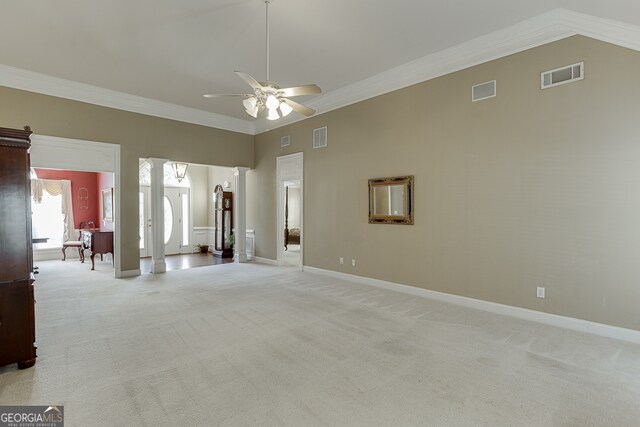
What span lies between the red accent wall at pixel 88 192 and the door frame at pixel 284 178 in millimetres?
6183

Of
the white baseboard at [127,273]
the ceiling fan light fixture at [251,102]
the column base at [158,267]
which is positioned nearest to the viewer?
the ceiling fan light fixture at [251,102]

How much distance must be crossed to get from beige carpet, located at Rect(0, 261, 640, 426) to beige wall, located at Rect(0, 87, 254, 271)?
95.3 inches

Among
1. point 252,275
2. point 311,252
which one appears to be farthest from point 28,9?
point 311,252

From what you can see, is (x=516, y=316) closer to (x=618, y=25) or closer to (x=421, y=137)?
(x=421, y=137)

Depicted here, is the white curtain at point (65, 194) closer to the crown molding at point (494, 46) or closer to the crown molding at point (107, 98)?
the crown molding at point (107, 98)

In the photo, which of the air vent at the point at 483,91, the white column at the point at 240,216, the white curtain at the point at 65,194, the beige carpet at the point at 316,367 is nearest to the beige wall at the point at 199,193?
the white column at the point at 240,216

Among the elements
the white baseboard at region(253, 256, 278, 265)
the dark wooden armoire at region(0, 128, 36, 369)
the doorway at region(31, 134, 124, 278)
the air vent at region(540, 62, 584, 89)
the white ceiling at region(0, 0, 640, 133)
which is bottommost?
the white baseboard at region(253, 256, 278, 265)

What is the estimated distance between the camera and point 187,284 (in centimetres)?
587

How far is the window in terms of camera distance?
889 cm

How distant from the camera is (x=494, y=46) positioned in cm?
420

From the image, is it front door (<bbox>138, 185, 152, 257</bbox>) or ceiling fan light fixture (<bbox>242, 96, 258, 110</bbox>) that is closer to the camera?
ceiling fan light fixture (<bbox>242, 96, 258, 110</bbox>)

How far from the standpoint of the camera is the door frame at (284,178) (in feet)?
23.8

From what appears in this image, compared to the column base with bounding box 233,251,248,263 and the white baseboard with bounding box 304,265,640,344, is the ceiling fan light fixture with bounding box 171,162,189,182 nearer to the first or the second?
the column base with bounding box 233,251,248,263

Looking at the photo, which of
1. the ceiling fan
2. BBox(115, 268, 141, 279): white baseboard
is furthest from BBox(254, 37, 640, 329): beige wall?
BBox(115, 268, 141, 279): white baseboard
